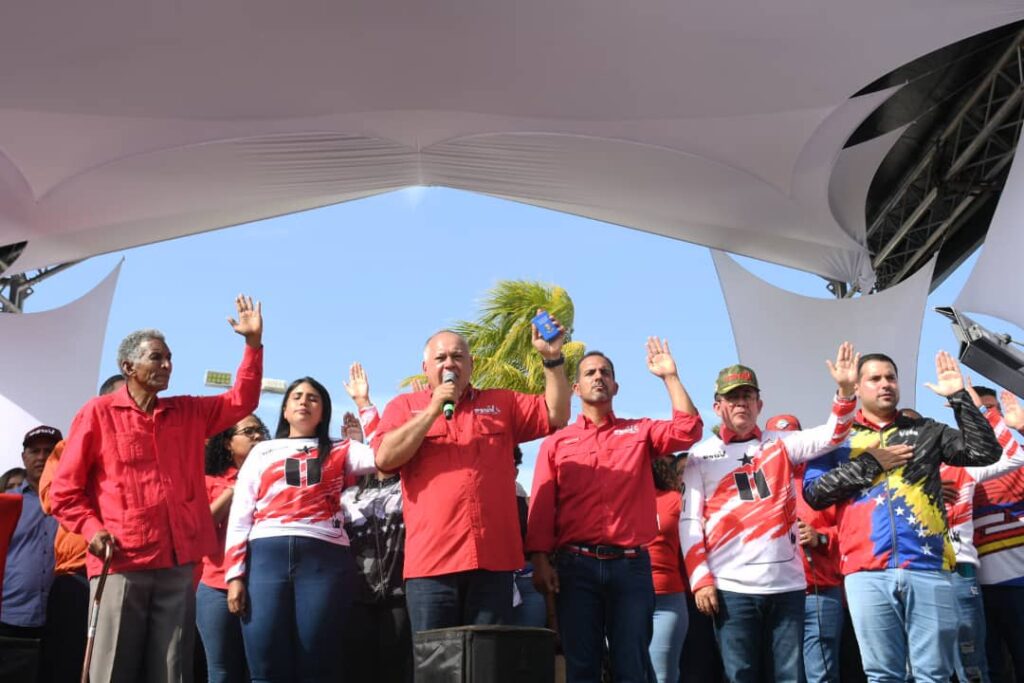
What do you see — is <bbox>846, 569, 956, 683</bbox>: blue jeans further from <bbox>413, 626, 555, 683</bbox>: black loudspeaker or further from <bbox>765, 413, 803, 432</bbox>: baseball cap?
<bbox>413, 626, 555, 683</bbox>: black loudspeaker

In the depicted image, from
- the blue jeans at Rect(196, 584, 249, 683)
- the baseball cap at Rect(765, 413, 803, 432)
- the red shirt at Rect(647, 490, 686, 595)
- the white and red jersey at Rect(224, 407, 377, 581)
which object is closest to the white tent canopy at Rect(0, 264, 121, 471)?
the blue jeans at Rect(196, 584, 249, 683)

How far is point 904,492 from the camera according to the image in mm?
3840

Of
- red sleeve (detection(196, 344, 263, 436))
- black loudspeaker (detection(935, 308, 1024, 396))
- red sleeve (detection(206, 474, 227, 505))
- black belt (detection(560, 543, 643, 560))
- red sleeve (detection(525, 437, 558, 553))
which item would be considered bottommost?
black belt (detection(560, 543, 643, 560))

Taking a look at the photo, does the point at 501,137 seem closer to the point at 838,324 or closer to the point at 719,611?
the point at 838,324

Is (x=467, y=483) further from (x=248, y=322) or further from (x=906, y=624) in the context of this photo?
(x=906, y=624)

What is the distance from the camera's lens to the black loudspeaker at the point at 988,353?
8.46 m

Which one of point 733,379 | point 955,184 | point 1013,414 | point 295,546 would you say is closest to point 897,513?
point 733,379

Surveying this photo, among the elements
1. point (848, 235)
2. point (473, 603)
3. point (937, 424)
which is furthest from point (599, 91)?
point (473, 603)

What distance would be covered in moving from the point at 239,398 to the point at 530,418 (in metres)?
1.12

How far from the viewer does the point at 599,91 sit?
8984 mm

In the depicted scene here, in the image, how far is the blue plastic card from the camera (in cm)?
333

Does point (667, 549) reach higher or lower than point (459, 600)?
higher

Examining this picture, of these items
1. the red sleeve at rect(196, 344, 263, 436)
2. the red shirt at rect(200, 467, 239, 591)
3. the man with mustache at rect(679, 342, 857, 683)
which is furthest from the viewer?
the red shirt at rect(200, 467, 239, 591)

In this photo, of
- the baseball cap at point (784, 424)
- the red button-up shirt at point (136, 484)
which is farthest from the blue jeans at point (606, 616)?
the baseball cap at point (784, 424)
